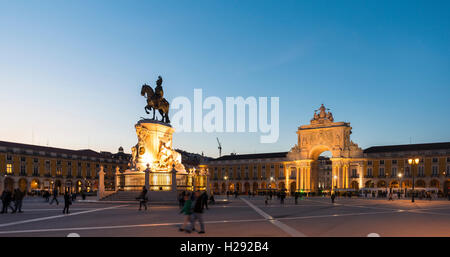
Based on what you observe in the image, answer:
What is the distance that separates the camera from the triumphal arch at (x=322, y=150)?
7975 centimetres

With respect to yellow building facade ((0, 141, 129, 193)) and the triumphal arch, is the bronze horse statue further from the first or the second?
the triumphal arch

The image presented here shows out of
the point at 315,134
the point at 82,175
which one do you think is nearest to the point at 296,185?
the point at 315,134

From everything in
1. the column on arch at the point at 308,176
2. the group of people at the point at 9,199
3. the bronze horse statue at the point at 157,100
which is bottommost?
the column on arch at the point at 308,176

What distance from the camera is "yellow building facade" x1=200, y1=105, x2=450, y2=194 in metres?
73.0

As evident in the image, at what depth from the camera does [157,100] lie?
3338cm

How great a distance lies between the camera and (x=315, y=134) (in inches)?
3307

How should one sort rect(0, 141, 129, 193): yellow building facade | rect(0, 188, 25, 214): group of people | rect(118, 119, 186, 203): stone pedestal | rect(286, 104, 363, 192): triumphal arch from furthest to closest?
rect(286, 104, 363, 192): triumphal arch < rect(0, 141, 129, 193): yellow building facade < rect(118, 119, 186, 203): stone pedestal < rect(0, 188, 25, 214): group of people

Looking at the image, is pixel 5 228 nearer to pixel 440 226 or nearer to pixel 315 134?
pixel 440 226

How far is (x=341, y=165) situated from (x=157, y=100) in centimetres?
5522

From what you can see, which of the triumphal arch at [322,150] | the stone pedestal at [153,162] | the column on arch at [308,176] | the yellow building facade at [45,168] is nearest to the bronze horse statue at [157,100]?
the stone pedestal at [153,162]

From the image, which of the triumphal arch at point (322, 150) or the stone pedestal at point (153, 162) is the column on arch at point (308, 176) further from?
the stone pedestal at point (153, 162)

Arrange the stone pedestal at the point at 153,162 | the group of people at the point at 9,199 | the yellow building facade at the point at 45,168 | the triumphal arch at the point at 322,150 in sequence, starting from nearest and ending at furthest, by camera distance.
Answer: the group of people at the point at 9,199
the stone pedestal at the point at 153,162
the yellow building facade at the point at 45,168
the triumphal arch at the point at 322,150

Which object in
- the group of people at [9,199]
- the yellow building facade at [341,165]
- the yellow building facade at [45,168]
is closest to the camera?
the group of people at [9,199]

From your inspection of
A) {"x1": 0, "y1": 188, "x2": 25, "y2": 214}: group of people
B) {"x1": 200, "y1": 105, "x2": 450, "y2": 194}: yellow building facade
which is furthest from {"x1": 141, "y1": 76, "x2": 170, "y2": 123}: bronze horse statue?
{"x1": 200, "y1": 105, "x2": 450, "y2": 194}: yellow building facade
